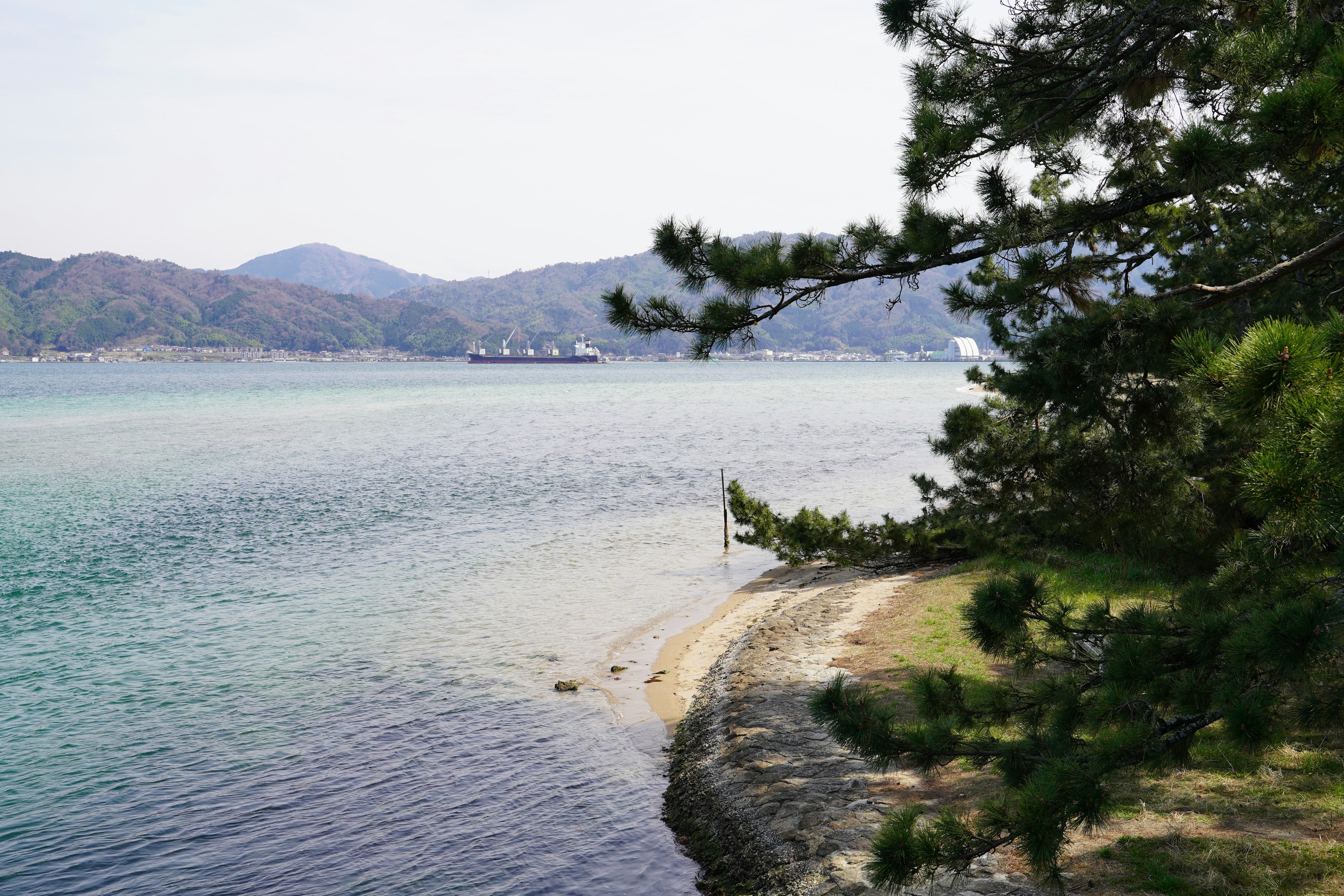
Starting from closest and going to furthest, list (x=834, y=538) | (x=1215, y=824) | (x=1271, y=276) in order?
(x=1271, y=276) → (x=1215, y=824) → (x=834, y=538)

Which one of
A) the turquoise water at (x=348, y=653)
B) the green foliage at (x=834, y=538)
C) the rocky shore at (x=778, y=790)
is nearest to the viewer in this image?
the rocky shore at (x=778, y=790)

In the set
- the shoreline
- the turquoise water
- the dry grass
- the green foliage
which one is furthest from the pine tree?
the green foliage

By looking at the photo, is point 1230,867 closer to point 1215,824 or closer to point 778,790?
point 1215,824

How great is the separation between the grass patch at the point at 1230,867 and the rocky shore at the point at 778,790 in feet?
2.47

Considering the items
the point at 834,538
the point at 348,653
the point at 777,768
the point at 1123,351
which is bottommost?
the point at 348,653

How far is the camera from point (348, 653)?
45.8 feet

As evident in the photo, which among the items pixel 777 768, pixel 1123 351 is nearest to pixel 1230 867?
pixel 1123 351

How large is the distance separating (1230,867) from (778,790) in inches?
143

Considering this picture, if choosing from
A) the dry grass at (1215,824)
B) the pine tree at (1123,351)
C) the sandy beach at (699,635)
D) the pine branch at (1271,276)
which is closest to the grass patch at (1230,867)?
the dry grass at (1215,824)

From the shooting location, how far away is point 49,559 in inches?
824

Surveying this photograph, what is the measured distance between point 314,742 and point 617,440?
3917 cm

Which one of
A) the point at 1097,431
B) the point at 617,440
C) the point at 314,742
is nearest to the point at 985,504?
the point at 1097,431

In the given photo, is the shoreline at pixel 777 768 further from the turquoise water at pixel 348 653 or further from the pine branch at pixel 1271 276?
the pine branch at pixel 1271 276

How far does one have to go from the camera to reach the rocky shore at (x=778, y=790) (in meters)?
6.48
